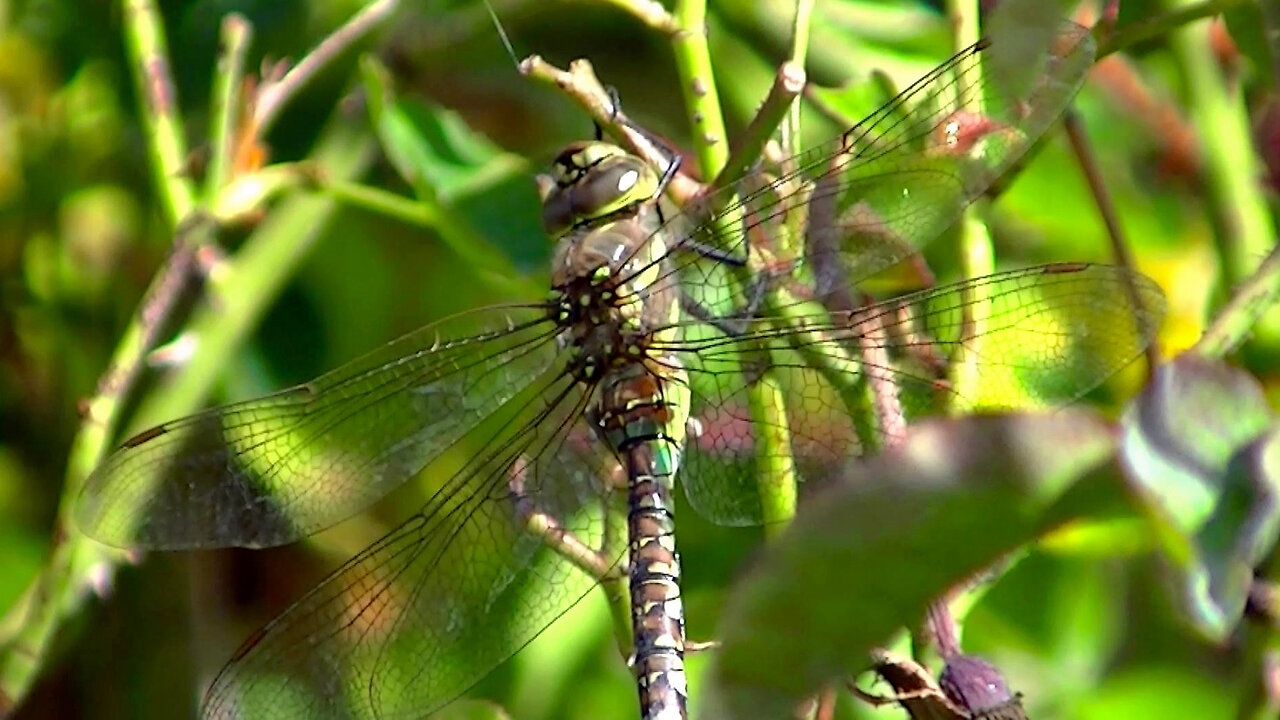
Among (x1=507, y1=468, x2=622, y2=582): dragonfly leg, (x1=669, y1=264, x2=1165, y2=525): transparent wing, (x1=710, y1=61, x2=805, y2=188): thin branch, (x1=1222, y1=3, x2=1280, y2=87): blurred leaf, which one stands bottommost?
(x1=507, y1=468, x2=622, y2=582): dragonfly leg

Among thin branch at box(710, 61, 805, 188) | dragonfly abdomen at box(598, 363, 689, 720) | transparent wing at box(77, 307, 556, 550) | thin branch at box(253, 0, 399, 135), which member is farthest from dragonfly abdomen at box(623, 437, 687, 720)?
thin branch at box(253, 0, 399, 135)

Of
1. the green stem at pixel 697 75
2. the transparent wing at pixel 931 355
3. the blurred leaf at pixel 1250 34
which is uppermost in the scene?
the blurred leaf at pixel 1250 34

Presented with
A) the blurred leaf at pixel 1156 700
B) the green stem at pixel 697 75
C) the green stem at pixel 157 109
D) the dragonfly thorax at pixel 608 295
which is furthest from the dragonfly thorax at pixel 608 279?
the blurred leaf at pixel 1156 700

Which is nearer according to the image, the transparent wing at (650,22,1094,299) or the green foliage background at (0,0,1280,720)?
the transparent wing at (650,22,1094,299)

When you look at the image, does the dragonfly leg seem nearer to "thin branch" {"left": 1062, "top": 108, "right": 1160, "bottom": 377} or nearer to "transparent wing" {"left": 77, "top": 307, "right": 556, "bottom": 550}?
"transparent wing" {"left": 77, "top": 307, "right": 556, "bottom": 550}

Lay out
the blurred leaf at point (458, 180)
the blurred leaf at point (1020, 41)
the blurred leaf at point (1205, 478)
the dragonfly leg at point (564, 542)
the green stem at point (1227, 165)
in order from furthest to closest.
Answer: the blurred leaf at point (458, 180) < the green stem at point (1227, 165) < the dragonfly leg at point (564, 542) < the blurred leaf at point (1020, 41) < the blurred leaf at point (1205, 478)

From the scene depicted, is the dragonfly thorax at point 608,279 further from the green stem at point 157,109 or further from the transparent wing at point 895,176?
the green stem at point 157,109

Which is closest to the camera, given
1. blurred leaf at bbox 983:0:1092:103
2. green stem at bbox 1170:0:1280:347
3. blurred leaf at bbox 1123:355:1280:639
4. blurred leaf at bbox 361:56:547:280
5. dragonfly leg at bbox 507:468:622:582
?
blurred leaf at bbox 1123:355:1280:639

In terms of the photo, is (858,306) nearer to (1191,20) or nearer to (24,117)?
(1191,20)

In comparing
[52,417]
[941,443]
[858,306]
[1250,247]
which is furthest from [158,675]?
[941,443]
